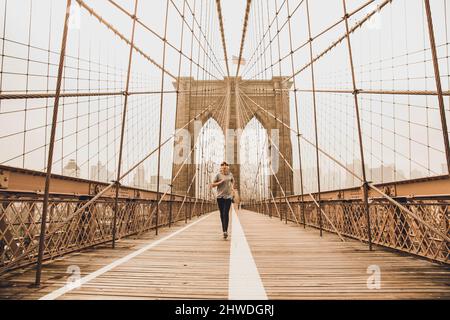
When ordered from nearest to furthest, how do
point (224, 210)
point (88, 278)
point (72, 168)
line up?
1. point (88, 278)
2. point (224, 210)
3. point (72, 168)

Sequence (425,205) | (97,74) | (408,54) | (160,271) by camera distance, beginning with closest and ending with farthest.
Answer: (160,271) → (425,205) → (408,54) → (97,74)

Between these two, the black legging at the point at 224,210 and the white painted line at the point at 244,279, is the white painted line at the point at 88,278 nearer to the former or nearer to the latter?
the white painted line at the point at 244,279

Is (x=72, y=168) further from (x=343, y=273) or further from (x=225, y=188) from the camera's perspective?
(x=343, y=273)

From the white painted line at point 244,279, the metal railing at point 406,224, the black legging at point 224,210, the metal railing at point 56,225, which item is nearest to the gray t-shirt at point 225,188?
the black legging at point 224,210

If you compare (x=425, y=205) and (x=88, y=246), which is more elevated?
(x=425, y=205)

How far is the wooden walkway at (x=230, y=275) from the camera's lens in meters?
1.92

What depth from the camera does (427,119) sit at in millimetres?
6293

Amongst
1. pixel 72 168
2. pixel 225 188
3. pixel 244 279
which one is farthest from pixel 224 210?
pixel 72 168

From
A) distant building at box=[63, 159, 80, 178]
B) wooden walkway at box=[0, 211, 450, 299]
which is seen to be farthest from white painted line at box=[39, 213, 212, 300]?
distant building at box=[63, 159, 80, 178]

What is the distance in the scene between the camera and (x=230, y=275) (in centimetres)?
237

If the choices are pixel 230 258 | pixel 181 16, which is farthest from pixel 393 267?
pixel 181 16
